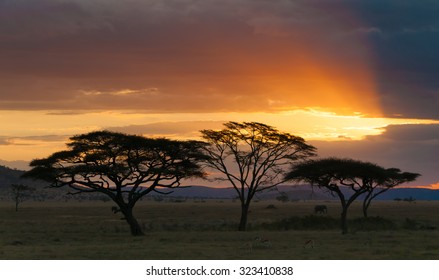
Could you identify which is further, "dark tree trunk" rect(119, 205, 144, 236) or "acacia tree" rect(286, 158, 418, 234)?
"acacia tree" rect(286, 158, 418, 234)

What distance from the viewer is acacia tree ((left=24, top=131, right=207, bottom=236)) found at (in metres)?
53.6

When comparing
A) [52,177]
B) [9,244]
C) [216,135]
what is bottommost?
[9,244]

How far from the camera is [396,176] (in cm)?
8506

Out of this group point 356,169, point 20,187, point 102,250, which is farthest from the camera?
point 20,187

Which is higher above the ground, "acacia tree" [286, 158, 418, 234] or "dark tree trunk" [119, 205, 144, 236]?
"acacia tree" [286, 158, 418, 234]

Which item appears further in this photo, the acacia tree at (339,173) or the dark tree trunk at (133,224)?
the acacia tree at (339,173)

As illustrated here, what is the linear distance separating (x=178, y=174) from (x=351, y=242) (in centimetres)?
1747

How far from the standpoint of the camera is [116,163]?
177 feet

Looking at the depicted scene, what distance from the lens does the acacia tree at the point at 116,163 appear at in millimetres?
53594

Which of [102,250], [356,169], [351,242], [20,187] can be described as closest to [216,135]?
[356,169]

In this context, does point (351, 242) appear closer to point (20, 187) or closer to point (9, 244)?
point (9, 244)

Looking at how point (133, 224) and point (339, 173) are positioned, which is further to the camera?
point (339, 173)

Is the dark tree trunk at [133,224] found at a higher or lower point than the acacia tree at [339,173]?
lower

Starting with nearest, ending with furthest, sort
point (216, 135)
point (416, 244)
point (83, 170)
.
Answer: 1. point (416, 244)
2. point (83, 170)
3. point (216, 135)
